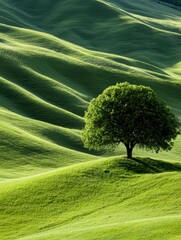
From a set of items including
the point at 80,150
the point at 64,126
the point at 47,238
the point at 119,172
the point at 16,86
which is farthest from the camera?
the point at 16,86

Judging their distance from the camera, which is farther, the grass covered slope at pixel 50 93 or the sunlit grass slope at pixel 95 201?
the grass covered slope at pixel 50 93

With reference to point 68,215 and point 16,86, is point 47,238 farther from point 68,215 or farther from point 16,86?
point 16,86

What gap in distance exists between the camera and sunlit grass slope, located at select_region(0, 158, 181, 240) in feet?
130

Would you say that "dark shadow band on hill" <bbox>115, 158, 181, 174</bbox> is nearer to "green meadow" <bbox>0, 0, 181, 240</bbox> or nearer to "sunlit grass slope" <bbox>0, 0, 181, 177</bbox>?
"green meadow" <bbox>0, 0, 181, 240</bbox>

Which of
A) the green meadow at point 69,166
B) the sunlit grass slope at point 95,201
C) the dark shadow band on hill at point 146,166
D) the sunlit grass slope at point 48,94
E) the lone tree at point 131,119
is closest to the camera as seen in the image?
the sunlit grass slope at point 95,201

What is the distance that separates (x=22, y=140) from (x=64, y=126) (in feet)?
73.8

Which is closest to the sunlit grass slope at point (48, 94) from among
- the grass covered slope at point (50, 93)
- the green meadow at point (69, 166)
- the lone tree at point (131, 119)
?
the grass covered slope at point (50, 93)

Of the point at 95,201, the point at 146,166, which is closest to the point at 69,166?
the point at 146,166

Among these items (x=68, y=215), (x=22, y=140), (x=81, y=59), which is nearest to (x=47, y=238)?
(x=68, y=215)

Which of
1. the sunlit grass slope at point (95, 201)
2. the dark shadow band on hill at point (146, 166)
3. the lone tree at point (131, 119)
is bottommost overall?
the sunlit grass slope at point (95, 201)

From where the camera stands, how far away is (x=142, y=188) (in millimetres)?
51375

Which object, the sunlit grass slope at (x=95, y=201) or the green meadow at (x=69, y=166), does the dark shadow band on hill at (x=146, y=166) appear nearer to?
the sunlit grass slope at (x=95, y=201)

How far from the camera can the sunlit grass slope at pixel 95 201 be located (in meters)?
39.7

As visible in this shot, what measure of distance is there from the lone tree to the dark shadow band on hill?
1777 mm
